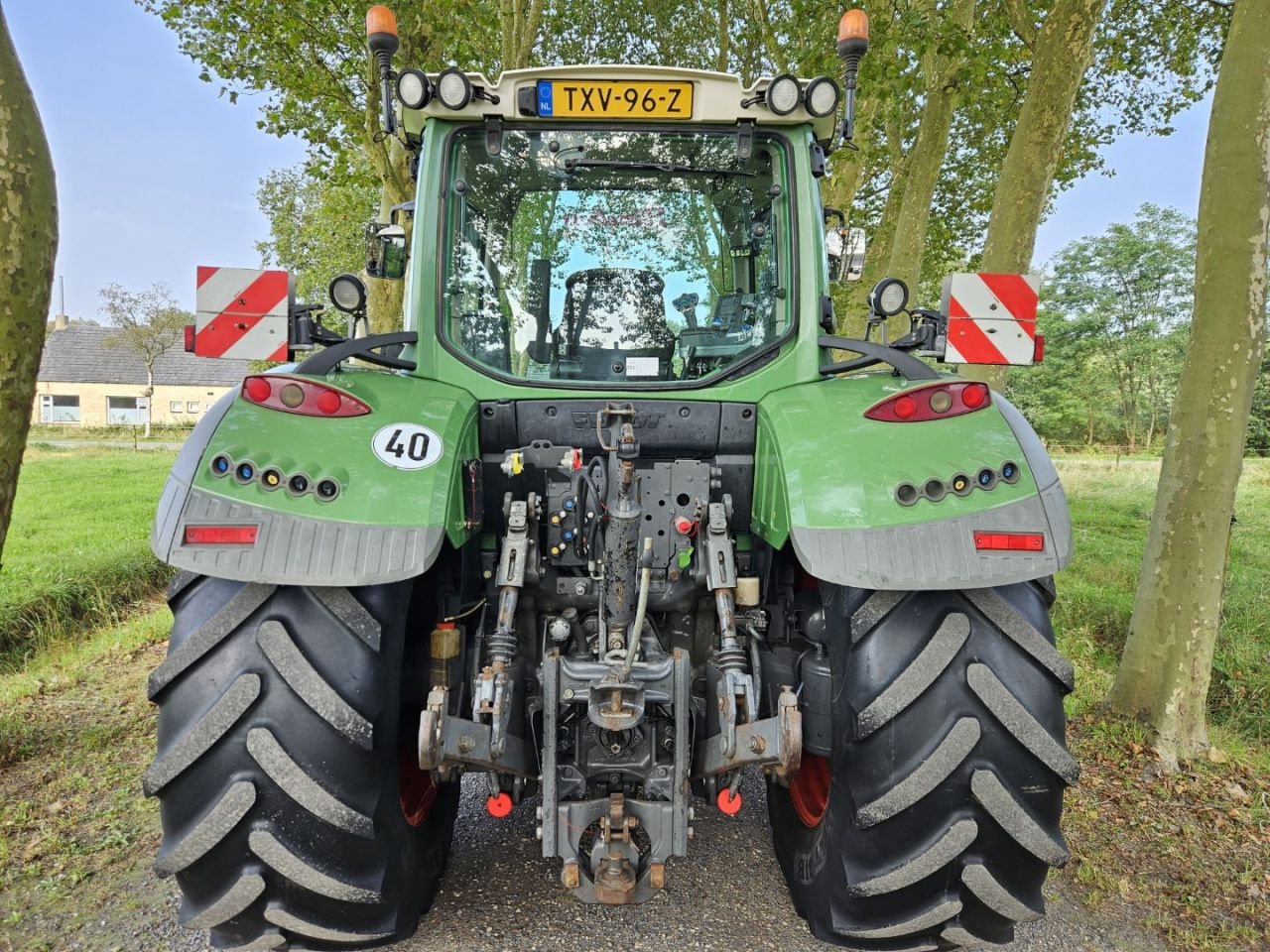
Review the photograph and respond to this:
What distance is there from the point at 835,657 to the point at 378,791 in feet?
3.85

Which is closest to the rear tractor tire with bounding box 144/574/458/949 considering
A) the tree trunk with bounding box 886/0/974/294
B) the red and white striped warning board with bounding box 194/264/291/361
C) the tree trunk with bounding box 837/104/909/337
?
the red and white striped warning board with bounding box 194/264/291/361

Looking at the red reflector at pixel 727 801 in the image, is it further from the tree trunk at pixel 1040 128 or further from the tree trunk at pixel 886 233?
the tree trunk at pixel 886 233

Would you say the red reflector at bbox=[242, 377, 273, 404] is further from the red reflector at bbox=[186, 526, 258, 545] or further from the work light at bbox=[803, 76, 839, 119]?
the work light at bbox=[803, 76, 839, 119]

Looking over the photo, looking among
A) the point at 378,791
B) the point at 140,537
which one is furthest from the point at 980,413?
the point at 140,537

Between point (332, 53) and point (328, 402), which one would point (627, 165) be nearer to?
point (328, 402)

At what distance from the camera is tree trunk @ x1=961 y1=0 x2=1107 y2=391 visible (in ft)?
19.0

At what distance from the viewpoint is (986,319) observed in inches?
106

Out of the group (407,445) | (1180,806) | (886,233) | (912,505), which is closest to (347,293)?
(407,445)

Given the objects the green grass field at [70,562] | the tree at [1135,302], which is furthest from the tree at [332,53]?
the tree at [1135,302]

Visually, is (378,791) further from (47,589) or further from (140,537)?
(140,537)

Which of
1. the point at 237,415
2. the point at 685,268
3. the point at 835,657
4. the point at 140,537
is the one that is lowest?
the point at 140,537

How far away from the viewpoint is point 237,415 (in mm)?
2053

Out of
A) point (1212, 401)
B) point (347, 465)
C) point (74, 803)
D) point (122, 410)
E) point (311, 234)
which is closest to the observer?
point (347, 465)

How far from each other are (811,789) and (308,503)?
182 centimetres
